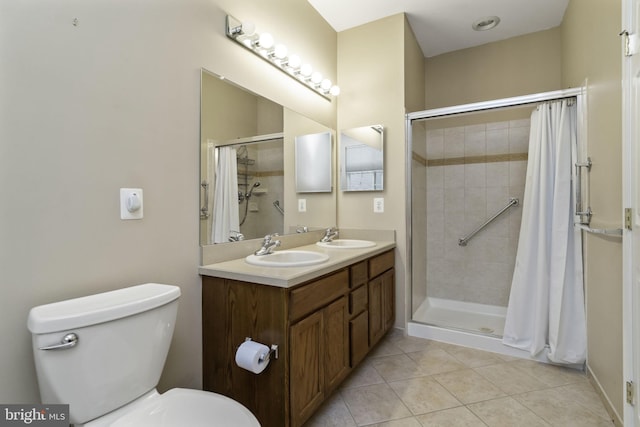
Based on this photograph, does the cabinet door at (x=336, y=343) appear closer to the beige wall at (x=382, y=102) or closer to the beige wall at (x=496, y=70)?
the beige wall at (x=382, y=102)

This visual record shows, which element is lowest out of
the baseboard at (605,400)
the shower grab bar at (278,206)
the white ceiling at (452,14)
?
the baseboard at (605,400)

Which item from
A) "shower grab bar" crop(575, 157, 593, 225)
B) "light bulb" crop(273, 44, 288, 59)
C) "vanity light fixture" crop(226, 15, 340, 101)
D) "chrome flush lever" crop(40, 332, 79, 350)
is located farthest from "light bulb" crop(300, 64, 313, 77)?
"chrome flush lever" crop(40, 332, 79, 350)

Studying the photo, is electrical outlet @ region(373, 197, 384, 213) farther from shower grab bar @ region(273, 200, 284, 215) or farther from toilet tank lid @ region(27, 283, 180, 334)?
toilet tank lid @ region(27, 283, 180, 334)

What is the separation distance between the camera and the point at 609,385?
1535 millimetres

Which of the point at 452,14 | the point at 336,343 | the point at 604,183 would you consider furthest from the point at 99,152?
the point at 452,14

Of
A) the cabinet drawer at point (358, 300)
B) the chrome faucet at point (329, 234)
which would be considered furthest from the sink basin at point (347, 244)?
the cabinet drawer at point (358, 300)

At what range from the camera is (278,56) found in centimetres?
194

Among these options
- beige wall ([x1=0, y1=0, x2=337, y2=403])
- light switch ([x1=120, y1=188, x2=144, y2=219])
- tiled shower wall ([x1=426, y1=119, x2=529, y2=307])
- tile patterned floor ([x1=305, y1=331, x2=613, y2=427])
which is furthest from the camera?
tiled shower wall ([x1=426, y1=119, x2=529, y2=307])

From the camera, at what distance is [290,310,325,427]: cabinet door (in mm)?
1283

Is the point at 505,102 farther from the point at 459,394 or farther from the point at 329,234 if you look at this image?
the point at 459,394

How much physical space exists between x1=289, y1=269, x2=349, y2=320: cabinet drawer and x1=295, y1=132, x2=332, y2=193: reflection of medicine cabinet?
81 centimetres

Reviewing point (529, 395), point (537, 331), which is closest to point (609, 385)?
point (529, 395)

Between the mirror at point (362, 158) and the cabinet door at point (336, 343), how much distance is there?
Answer: 3.87ft

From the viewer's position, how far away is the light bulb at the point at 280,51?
191 cm
